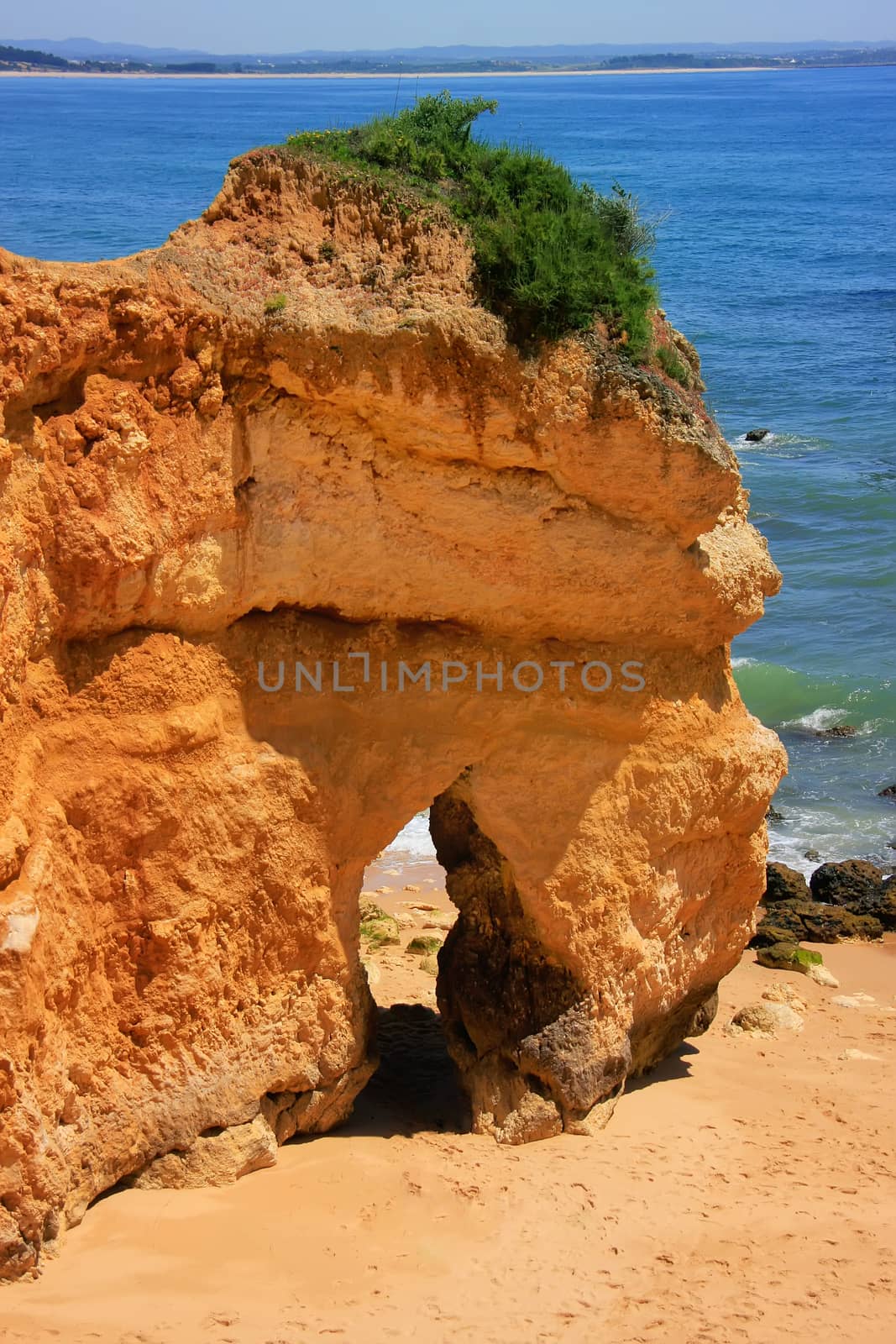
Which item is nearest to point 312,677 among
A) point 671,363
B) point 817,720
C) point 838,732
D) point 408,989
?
point 671,363

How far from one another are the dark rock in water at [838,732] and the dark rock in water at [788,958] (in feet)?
24.5

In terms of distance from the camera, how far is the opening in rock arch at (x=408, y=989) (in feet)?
33.4

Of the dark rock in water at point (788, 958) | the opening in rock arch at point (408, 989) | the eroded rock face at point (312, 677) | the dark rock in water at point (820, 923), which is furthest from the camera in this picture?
the dark rock in water at point (820, 923)

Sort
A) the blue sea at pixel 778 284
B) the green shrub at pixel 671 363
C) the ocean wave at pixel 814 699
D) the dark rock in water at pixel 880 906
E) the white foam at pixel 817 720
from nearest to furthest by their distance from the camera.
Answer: the green shrub at pixel 671 363 → the dark rock in water at pixel 880 906 → the white foam at pixel 817 720 → the ocean wave at pixel 814 699 → the blue sea at pixel 778 284

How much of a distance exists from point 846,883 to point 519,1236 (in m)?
9.58

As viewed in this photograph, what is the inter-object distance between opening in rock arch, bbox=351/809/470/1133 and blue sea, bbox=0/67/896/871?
4.85m

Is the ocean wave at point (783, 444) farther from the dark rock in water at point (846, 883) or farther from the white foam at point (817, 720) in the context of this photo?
the dark rock in water at point (846, 883)

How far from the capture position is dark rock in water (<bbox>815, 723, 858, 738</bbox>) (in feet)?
72.1

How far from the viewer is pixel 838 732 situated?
22.0 metres

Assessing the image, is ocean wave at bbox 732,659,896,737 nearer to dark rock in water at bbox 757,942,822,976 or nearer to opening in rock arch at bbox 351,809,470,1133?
opening in rock arch at bbox 351,809,470,1133

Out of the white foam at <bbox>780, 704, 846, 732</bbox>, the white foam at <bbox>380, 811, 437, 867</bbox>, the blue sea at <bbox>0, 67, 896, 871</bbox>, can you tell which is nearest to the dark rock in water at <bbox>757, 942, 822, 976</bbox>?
the blue sea at <bbox>0, 67, 896, 871</bbox>

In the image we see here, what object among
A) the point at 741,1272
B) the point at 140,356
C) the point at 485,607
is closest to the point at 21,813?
Answer: the point at 140,356

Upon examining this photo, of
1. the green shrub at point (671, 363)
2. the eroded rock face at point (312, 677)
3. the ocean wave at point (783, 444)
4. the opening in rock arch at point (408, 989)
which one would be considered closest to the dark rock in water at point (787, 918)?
the opening in rock arch at point (408, 989)

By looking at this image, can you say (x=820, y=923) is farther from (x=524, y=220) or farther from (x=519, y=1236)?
(x=524, y=220)
